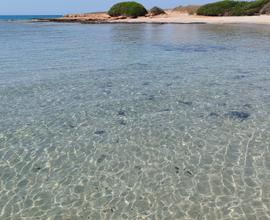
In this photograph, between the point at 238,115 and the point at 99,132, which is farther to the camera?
the point at 238,115

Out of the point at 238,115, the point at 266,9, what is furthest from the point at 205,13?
the point at 238,115

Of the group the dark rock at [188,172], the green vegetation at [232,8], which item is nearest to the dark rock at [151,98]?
the dark rock at [188,172]

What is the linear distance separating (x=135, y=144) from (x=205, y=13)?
7216 cm

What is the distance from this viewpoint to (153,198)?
7.36m

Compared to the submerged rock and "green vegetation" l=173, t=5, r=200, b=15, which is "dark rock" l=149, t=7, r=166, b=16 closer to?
"green vegetation" l=173, t=5, r=200, b=15

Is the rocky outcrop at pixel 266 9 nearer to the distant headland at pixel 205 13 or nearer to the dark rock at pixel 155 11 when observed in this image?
the distant headland at pixel 205 13

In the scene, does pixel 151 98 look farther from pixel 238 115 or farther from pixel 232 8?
pixel 232 8

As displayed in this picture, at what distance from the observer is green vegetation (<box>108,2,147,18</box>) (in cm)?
8250

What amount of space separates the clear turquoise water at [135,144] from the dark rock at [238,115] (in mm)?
69

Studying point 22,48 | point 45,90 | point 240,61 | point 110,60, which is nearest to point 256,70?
point 240,61

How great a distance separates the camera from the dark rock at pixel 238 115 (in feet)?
38.8

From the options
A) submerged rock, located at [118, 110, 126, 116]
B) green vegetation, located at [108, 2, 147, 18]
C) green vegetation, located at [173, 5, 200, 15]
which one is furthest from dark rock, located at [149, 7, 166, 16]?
submerged rock, located at [118, 110, 126, 116]

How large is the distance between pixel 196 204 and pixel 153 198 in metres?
0.93

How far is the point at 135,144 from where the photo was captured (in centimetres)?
999
